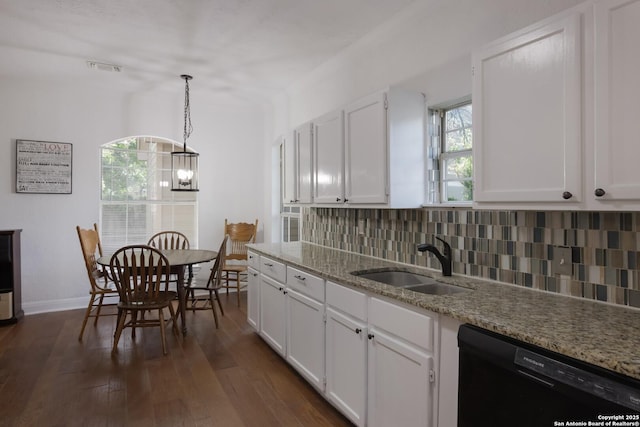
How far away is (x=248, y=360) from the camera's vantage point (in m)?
3.07

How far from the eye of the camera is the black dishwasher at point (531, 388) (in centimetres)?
99

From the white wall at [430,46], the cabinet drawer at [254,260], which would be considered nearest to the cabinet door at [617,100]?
the white wall at [430,46]

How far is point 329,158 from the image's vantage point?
3006mm

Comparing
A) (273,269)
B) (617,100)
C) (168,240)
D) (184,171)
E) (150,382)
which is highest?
(184,171)

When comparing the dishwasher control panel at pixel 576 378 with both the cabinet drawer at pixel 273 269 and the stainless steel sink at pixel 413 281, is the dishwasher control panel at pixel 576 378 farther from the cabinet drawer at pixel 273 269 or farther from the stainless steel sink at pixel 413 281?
the cabinet drawer at pixel 273 269

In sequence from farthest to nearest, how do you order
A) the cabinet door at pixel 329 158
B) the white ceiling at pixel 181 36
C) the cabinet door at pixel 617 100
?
the cabinet door at pixel 329 158 < the white ceiling at pixel 181 36 < the cabinet door at pixel 617 100

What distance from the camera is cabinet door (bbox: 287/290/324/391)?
2.39 meters

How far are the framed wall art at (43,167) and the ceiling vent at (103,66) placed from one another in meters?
1.15

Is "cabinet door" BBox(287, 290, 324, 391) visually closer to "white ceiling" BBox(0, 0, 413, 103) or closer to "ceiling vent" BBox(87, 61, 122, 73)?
"white ceiling" BBox(0, 0, 413, 103)

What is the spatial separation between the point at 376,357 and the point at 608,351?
1.03m

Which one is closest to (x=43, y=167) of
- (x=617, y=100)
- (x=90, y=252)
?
(x=90, y=252)

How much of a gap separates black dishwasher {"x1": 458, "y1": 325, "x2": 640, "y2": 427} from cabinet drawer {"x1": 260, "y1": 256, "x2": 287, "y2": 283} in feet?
5.57

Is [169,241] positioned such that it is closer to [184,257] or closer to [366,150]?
[184,257]

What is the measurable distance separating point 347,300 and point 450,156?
1.17 metres
